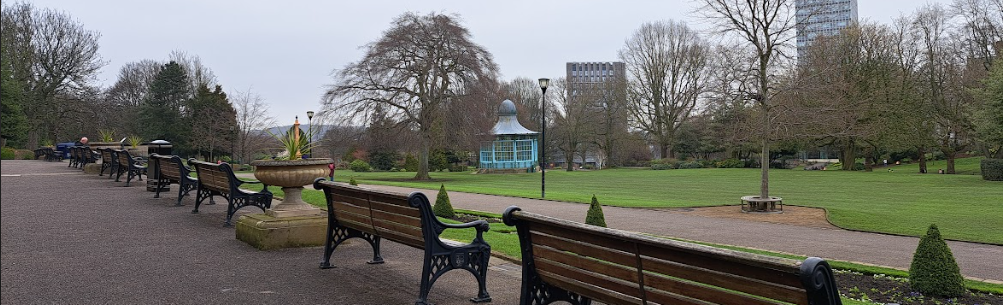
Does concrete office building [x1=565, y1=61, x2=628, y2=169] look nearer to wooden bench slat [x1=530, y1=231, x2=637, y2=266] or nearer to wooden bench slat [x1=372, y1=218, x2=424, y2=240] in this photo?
wooden bench slat [x1=372, y1=218, x2=424, y2=240]

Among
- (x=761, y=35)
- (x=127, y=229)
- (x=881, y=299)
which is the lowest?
(x=881, y=299)

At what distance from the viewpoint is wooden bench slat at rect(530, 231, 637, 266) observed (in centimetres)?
363

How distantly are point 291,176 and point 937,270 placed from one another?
7070mm

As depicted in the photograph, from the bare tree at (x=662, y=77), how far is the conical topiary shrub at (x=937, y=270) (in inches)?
2101

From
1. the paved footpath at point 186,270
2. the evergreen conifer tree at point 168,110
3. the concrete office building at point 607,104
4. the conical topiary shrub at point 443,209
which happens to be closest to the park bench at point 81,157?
the conical topiary shrub at point 443,209

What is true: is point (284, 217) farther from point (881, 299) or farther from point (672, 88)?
point (672, 88)

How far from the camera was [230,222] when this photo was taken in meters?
9.80

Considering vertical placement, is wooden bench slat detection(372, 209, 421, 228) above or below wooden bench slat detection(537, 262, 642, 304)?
above

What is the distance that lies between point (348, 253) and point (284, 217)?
3.00ft

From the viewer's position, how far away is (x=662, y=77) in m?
59.5

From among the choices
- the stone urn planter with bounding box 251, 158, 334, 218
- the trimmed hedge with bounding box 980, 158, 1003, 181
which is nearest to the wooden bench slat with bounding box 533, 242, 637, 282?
the stone urn planter with bounding box 251, 158, 334, 218

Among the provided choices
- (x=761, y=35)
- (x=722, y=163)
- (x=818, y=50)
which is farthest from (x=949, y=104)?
(x=761, y=35)

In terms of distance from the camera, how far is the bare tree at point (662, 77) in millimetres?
59562

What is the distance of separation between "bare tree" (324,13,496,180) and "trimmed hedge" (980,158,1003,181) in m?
25.7
